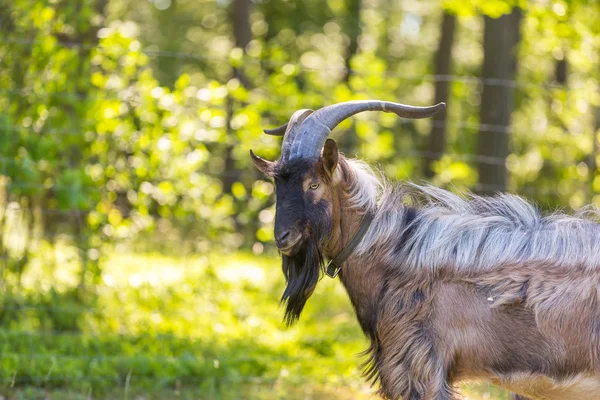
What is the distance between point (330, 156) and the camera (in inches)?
162

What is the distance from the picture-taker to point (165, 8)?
1952 cm

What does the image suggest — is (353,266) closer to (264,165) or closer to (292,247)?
(292,247)

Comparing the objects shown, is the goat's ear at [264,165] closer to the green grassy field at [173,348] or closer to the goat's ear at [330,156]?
the goat's ear at [330,156]

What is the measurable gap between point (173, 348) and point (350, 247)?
2920 millimetres

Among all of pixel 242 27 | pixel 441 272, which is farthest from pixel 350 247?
pixel 242 27

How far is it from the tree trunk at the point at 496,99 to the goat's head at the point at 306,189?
330 cm

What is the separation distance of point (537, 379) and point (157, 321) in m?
4.30

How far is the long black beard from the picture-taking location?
4.19m

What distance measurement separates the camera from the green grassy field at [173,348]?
589 centimetres

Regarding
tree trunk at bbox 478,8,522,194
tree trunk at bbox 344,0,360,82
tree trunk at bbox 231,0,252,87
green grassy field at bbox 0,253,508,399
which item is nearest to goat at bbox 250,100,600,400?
green grassy field at bbox 0,253,508,399

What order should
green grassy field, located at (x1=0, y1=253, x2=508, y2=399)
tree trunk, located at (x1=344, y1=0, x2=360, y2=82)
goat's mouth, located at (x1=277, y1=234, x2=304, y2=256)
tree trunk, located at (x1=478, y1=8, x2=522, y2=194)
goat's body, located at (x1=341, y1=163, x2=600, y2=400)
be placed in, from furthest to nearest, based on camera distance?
tree trunk, located at (x1=344, y1=0, x2=360, y2=82)
tree trunk, located at (x1=478, y1=8, x2=522, y2=194)
green grassy field, located at (x1=0, y1=253, x2=508, y2=399)
goat's mouth, located at (x1=277, y1=234, x2=304, y2=256)
goat's body, located at (x1=341, y1=163, x2=600, y2=400)

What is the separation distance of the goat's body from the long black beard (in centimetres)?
20

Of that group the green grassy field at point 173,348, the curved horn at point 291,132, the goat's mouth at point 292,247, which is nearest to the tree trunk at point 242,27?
the green grassy field at point 173,348

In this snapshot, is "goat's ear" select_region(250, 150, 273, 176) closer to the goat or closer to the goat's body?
the goat
